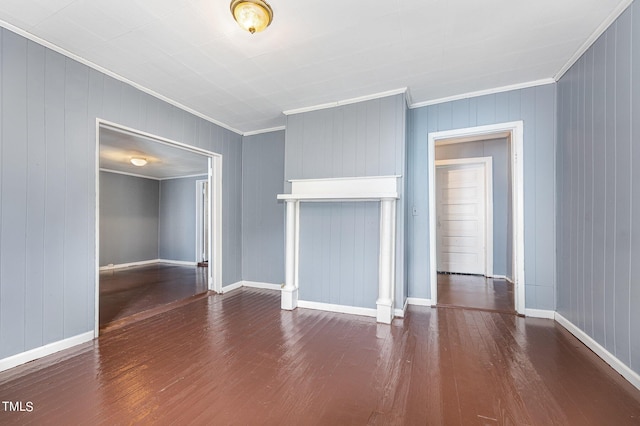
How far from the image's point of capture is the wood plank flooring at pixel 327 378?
5.20ft

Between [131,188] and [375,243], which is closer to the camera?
[375,243]

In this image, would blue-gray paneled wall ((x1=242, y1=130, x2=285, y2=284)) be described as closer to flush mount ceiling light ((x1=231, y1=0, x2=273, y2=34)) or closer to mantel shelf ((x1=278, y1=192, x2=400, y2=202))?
mantel shelf ((x1=278, y1=192, x2=400, y2=202))

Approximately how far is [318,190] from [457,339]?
86.1 inches

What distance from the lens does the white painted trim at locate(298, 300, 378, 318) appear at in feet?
10.6

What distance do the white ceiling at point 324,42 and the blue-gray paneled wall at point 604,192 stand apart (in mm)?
271

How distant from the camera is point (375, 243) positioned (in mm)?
3277

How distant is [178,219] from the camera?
7480 millimetres

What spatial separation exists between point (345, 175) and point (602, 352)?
2.77 meters

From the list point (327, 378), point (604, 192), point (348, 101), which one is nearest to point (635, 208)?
point (604, 192)

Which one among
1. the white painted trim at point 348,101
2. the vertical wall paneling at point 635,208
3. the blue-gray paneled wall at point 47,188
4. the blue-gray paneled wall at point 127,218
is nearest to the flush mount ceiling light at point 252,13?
the white painted trim at point 348,101

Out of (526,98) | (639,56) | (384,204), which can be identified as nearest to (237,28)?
(384,204)

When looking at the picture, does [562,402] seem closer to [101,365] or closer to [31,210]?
[101,365]

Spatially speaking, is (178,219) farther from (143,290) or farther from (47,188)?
(47,188)

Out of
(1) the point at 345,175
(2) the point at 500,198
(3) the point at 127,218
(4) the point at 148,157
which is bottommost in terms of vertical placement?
(3) the point at 127,218
